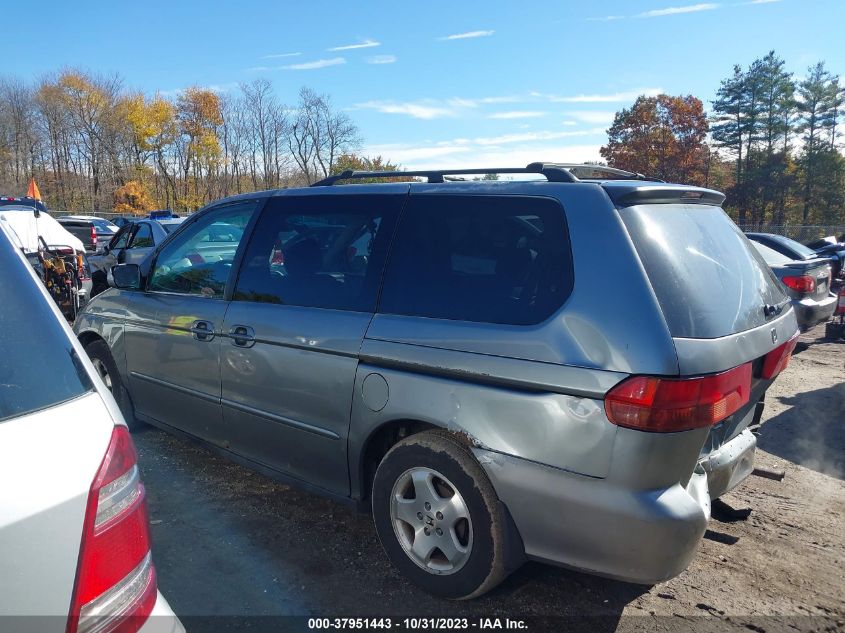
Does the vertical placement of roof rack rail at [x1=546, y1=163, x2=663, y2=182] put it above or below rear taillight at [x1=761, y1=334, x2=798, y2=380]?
above

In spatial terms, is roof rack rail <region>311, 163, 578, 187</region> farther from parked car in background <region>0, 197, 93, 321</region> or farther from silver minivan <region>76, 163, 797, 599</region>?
parked car in background <region>0, 197, 93, 321</region>

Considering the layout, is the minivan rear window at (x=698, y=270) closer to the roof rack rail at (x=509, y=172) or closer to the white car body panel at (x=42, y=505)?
the roof rack rail at (x=509, y=172)

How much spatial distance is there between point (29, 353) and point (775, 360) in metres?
3.09

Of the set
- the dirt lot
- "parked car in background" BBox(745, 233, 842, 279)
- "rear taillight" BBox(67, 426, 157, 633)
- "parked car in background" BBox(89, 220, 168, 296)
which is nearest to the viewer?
"rear taillight" BBox(67, 426, 157, 633)

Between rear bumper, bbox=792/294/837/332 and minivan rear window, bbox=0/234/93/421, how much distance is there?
8566 millimetres

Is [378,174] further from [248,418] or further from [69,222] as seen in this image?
[69,222]

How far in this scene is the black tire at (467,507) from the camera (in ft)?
8.62

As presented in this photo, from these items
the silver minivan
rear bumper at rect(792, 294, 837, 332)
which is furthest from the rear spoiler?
rear bumper at rect(792, 294, 837, 332)

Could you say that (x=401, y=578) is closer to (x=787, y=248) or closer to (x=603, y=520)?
(x=603, y=520)

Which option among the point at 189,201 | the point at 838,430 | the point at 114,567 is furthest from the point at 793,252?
the point at 189,201

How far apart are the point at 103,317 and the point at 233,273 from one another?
167cm

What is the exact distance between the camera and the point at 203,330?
3.86 metres

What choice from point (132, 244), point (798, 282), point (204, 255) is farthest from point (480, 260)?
Answer: point (132, 244)

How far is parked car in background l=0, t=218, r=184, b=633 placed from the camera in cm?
129
